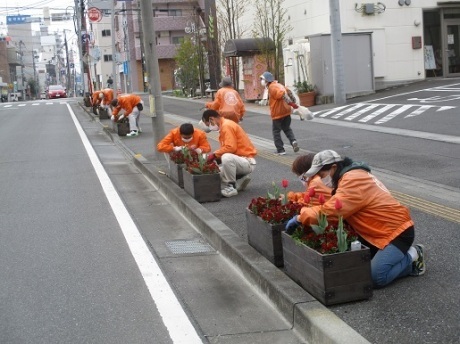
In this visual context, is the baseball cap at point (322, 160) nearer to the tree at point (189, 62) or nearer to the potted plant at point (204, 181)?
the potted plant at point (204, 181)

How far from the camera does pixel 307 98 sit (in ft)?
A: 85.6

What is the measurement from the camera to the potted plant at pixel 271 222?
6.27 meters

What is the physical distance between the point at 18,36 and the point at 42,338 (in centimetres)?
14230

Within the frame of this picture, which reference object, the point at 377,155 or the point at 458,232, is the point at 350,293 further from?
the point at 377,155

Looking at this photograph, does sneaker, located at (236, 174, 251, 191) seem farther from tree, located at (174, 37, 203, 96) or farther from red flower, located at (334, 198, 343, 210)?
tree, located at (174, 37, 203, 96)

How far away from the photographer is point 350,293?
520 centimetres

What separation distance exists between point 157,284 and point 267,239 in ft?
3.63

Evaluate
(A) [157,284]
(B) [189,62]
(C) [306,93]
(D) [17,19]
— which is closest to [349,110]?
(C) [306,93]

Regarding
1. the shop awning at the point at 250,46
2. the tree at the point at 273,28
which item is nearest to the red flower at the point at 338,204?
the tree at the point at 273,28

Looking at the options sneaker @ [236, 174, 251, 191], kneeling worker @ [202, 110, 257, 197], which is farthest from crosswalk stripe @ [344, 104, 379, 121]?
kneeling worker @ [202, 110, 257, 197]

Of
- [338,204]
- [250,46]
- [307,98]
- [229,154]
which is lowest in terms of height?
[338,204]

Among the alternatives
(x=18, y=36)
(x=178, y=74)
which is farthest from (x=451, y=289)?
(x=18, y=36)

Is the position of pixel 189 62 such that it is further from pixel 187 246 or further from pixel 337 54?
pixel 187 246

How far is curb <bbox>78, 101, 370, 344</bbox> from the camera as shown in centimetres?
468
